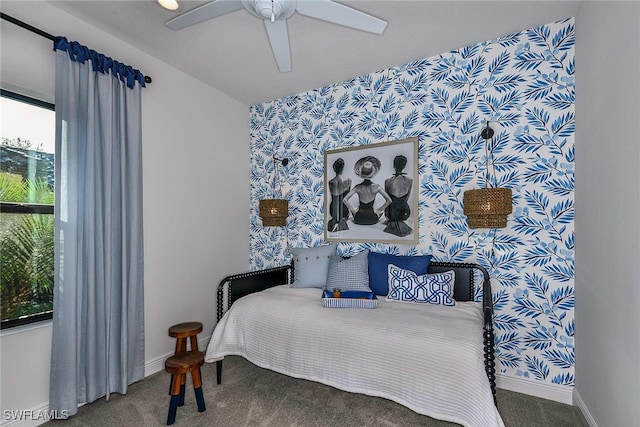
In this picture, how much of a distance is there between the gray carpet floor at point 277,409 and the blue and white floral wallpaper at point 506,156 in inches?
12.8

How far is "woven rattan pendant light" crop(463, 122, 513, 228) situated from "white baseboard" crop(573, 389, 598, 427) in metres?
1.17

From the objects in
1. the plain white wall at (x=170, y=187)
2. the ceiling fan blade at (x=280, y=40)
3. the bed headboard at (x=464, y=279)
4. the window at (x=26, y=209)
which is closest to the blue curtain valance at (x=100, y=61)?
the plain white wall at (x=170, y=187)

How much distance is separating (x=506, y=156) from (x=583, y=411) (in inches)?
67.2

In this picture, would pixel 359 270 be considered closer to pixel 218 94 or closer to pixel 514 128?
pixel 514 128

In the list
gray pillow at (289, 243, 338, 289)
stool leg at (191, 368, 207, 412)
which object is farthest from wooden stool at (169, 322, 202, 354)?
gray pillow at (289, 243, 338, 289)

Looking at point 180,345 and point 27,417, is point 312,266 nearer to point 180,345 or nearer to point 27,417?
point 180,345

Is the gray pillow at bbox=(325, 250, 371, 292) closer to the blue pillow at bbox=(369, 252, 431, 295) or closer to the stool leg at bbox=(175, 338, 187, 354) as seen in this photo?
the blue pillow at bbox=(369, 252, 431, 295)

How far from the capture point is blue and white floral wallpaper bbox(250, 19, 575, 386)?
2.14 metres

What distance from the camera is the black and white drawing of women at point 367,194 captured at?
9.34ft

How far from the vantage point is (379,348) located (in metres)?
1.68

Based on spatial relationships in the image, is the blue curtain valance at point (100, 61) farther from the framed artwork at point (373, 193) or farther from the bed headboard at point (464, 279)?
the bed headboard at point (464, 279)

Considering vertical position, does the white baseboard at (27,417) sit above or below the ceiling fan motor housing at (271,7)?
below

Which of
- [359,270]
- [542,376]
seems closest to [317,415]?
[359,270]

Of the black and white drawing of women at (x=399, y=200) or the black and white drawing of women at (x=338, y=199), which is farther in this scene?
the black and white drawing of women at (x=338, y=199)
